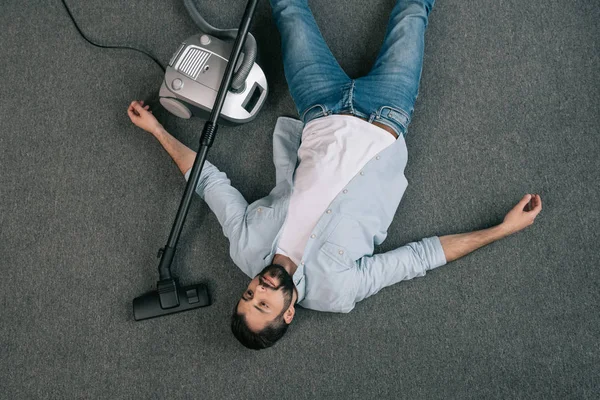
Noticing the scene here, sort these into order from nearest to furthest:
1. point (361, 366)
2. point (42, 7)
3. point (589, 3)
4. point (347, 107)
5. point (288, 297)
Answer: point (288, 297) < point (347, 107) < point (361, 366) < point (589, 3) < point (42, 7)

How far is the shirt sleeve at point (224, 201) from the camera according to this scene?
5.01ft

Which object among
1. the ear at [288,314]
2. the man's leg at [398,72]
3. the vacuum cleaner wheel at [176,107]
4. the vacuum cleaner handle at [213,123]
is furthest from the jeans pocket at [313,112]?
the ear at [288,314]

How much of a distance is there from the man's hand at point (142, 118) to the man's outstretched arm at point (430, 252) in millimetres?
848

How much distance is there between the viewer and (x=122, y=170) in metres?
1.78

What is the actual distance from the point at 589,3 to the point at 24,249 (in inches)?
87.2

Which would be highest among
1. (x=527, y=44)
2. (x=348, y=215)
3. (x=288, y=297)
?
(x=527, y=44)

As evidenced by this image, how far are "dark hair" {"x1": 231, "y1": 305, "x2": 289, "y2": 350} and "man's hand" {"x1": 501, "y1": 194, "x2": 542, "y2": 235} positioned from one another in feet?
2.57

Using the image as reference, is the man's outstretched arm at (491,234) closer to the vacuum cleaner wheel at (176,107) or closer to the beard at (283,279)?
the beard at (283,279)

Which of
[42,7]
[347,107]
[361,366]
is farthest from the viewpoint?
[42,7]

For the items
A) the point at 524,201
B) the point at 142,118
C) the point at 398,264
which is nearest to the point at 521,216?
the point at 524,201

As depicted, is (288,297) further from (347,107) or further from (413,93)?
(413,93)

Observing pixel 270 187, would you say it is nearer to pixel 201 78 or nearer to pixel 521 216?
pixel 201 78

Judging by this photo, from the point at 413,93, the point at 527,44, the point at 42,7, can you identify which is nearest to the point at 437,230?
the point at 413,93

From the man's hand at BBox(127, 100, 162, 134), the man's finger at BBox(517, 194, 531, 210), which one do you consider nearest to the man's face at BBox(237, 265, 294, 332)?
the man's hand at BBox(127, 100, 162, 134)
